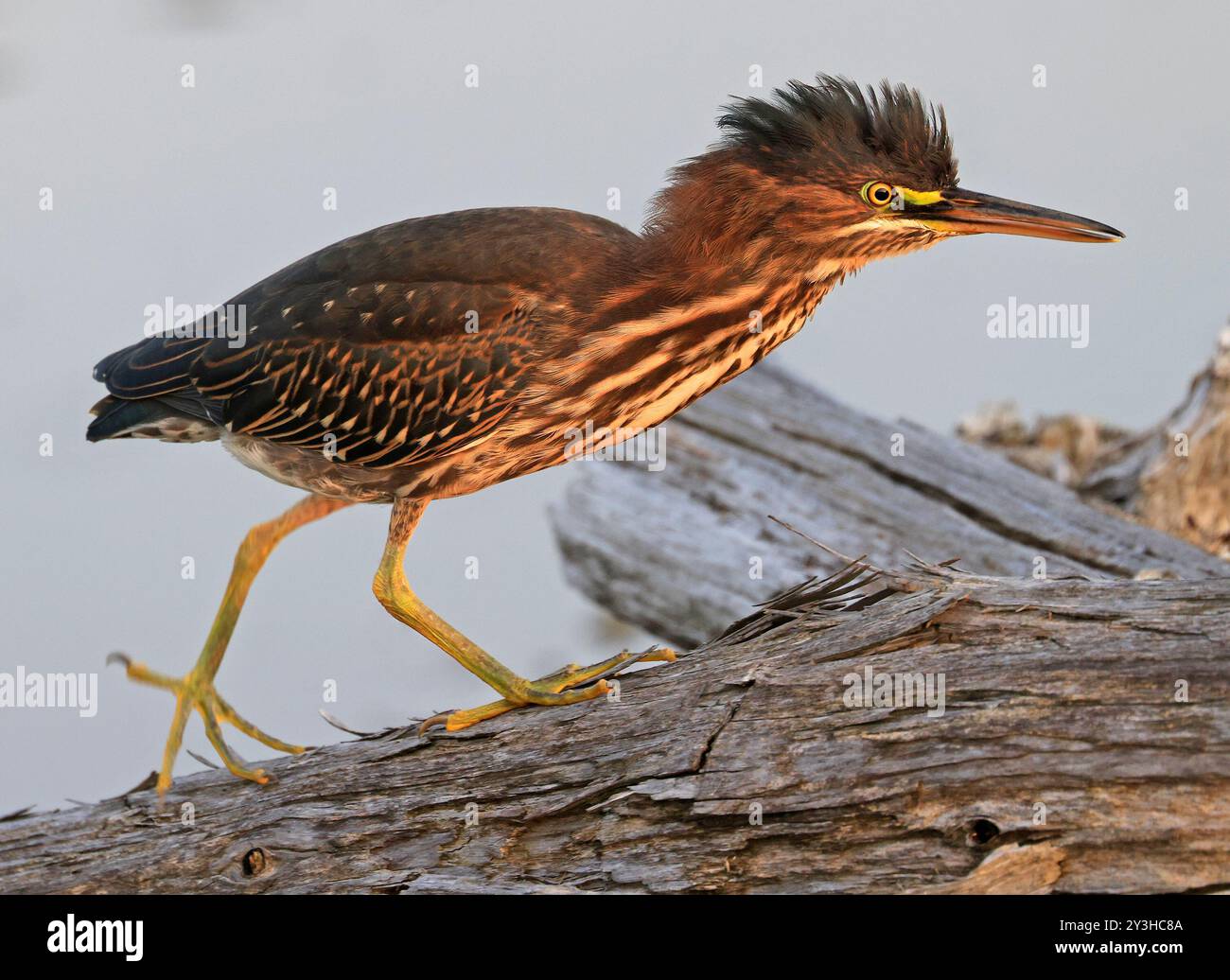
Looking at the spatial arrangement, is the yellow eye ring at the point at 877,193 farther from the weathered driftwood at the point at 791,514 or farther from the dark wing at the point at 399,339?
the weathered driftwood at the point at 791,514

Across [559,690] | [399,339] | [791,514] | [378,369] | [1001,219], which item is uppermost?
[1001,219]

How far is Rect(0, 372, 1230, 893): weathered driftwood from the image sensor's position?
3520 millimetres

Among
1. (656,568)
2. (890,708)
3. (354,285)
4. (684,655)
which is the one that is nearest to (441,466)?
(354,285)

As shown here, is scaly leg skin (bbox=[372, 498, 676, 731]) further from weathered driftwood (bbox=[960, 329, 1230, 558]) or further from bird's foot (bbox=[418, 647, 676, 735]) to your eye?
weathered driftwood (bbox=[960, 329, 1230, 558])

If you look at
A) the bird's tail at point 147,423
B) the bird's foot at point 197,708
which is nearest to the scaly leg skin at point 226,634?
the bird's foot at point 197,708

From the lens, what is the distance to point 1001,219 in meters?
4.58

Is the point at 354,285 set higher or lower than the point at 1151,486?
higher

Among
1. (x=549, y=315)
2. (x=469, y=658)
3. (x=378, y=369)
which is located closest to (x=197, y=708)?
(x=469, y=658)

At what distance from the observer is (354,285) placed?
5117 millimetres

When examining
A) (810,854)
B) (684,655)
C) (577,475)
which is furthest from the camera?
(577,475)

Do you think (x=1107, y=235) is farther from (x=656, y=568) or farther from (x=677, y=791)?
(x=656, y=568)

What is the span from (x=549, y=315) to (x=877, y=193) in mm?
1199

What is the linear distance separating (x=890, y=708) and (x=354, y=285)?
8.43 feet

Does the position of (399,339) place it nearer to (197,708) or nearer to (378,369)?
(378,369)
